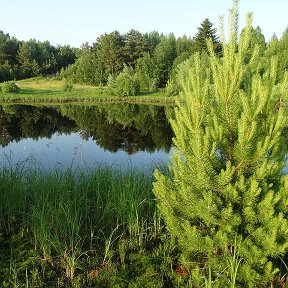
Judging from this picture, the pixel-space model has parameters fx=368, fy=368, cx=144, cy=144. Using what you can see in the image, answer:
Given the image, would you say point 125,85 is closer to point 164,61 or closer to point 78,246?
point 164,61

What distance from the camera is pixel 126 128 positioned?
31156 millimetres

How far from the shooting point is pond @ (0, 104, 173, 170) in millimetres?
17188

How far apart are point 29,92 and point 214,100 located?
187 feet

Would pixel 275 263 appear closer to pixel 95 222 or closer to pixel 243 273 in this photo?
pixel 243 273

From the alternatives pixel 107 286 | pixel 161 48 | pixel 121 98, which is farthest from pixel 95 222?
pixel 161 48

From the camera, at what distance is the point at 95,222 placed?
689cm

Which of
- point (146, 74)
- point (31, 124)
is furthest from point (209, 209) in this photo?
point (146, 74)

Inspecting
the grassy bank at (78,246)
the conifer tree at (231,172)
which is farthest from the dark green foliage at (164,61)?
the conifer tree at (231,172)

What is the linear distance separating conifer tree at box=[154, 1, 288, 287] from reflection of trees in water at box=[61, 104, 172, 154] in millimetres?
15243

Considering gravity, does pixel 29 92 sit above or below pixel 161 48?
below

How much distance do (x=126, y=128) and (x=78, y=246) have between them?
25133mm

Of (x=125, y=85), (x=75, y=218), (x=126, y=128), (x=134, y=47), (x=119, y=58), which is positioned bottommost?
(x=126, y=128)

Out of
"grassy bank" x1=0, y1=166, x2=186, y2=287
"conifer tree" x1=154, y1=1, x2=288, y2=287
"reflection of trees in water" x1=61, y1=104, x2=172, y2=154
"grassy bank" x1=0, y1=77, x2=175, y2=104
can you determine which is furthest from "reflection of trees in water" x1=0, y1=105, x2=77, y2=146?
"conifer tree" x1=154, y1=1, x2=288, y2=287

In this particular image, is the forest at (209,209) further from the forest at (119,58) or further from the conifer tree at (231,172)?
the forest at (119,58)
